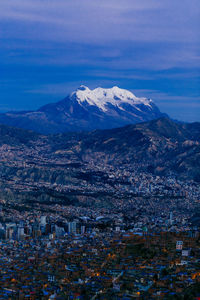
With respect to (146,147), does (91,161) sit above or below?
below

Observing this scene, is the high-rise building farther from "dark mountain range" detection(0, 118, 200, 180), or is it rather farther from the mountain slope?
"dark mountain range" detection(0, 118, 200, 180)

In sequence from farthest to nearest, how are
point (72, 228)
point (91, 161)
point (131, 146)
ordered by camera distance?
1. point (131, 146)
2. point (91, 161)
3. point (72, 228)

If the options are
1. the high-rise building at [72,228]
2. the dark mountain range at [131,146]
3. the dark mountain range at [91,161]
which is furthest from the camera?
the dark mountain range at [131,146]

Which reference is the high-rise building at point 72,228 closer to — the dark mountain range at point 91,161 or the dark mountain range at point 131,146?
the dark mountain range at point 91,161

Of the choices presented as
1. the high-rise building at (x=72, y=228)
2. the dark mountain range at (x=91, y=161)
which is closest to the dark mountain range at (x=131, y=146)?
the dark mountain range at (x=91, y=161)

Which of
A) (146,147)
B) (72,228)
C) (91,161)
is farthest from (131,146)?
(72,228)

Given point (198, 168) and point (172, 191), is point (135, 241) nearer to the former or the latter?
point (172, 191)

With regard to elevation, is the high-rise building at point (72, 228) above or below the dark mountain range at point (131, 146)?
below

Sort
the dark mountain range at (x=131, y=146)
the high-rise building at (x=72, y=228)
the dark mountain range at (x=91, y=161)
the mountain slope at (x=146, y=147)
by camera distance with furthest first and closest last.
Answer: the dark mountain range at (x=131, y=146)
the mountain slope at (x=146, y=147)
the dark mountain range at (x=91, y=161)
the high-rise building at (x=72, y=228)

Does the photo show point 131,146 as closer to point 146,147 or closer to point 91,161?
point 146,147

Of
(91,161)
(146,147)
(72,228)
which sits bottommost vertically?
(72,228)

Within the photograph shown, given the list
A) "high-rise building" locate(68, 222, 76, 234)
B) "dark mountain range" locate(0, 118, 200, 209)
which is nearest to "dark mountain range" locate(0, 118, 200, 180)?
"dark mountain range" locate(0, 118, 200, 209)
